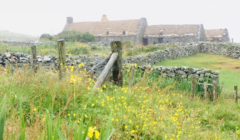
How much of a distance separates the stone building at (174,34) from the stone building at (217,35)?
12.6ft

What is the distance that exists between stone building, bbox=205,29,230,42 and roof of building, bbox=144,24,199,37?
569 cm

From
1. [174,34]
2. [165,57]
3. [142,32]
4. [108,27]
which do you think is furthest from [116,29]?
[165,57]

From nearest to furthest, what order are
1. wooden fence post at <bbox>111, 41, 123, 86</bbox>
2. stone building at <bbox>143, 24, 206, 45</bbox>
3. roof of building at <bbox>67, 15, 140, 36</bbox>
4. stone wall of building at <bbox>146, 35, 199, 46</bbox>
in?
wooden fence post at <bbox>111, 41, 123, 86</bbox> < stone wall of building at <bbox>146, 35, 199, 46</bbox> < stone building at <bbox>143, 24, 206, 45</bbox> < roof of building at <bbox>67, 15, 140, 36</bbox>

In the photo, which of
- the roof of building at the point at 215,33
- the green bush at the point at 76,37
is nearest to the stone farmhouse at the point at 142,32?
the roof of building at the point at 215,33

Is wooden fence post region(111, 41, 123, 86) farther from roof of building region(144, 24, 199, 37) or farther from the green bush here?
roof of building region(144, 24, 199, 37)

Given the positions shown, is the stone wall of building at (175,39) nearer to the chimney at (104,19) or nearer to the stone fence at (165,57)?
the stone fence at (165,57)

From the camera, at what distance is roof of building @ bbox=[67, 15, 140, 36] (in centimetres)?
3619

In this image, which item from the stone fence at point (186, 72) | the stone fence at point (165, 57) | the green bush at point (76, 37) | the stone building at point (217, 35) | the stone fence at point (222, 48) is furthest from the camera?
the stone building at point (217, 35)

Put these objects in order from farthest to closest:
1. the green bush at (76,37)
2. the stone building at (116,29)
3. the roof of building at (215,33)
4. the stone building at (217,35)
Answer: the roof of building at (215,33) → the stone building at (217,35) → the stone building at (116,29) → the green bush at (76,37)

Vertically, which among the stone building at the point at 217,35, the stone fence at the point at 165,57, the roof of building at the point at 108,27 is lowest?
the stone fence at the point at 165,57

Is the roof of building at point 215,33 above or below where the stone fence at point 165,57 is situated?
above

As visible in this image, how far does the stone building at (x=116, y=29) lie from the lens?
35.5m

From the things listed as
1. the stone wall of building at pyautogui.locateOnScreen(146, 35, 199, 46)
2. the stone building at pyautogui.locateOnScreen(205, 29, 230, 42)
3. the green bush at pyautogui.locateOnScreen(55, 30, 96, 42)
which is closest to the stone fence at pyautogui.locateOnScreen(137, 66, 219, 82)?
the green bush at pyautogui.locateOnScreen(55, 30, 96, 42)

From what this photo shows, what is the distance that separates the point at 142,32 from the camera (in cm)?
3684
